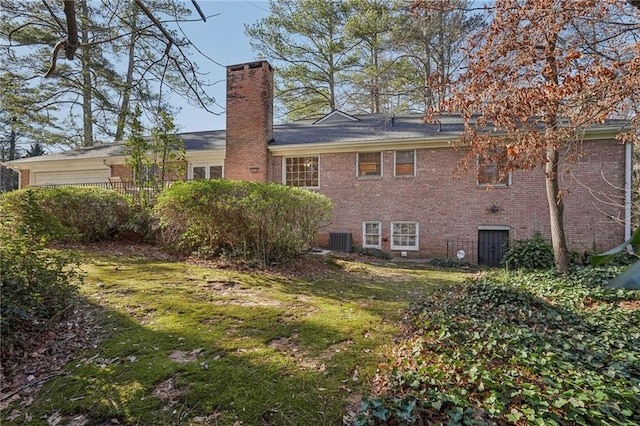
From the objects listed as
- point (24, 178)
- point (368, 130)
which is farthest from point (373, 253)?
point (24, 178)

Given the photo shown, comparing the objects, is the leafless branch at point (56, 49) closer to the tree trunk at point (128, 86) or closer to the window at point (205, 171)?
the tree trunk at point (128, 86)

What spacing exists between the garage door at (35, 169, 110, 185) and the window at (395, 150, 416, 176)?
43.3 ft

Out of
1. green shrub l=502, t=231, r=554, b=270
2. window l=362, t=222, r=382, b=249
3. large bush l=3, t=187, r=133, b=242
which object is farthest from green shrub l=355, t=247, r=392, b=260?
large bush l=3, t=187, r=133, b=242

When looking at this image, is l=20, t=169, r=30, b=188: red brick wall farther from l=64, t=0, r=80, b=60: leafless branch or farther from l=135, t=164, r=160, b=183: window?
l=64, t=0, r=80, b=60: leafless branch

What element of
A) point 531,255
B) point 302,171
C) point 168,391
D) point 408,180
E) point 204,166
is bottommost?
point 168,391

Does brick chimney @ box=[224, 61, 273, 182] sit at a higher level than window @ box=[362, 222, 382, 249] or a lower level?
higher

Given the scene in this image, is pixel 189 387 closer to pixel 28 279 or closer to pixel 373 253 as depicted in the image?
pixel 28 279

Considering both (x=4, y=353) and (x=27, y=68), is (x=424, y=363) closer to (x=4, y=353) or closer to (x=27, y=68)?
(x=4, y=353)

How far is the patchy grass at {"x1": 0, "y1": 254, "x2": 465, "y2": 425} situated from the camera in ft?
8.04

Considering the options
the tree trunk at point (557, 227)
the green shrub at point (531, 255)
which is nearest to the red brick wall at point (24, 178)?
the green shrub at point (531, 255)

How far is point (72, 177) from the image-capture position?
53.6 ft

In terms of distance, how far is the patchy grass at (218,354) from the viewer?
2.45 m

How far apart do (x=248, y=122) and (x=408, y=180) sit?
6.38m

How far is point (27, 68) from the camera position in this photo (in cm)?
1553
